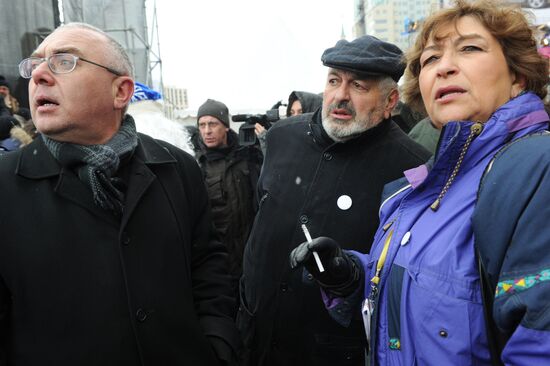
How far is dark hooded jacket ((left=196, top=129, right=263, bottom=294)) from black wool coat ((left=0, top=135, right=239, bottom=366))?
2.26m

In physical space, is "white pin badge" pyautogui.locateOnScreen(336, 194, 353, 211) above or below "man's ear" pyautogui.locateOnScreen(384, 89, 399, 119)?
below

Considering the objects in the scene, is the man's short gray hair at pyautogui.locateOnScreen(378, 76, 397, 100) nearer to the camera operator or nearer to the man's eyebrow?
the man's eyebrow

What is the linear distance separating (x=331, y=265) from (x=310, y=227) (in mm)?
581

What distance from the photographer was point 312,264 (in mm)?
1612

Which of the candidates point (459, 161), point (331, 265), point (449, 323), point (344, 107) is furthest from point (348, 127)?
point (449, 323)

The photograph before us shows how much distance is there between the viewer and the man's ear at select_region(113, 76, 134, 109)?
1.73m

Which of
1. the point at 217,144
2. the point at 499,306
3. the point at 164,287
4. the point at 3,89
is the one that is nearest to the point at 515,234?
the point at 499,306

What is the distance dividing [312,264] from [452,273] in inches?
23.8

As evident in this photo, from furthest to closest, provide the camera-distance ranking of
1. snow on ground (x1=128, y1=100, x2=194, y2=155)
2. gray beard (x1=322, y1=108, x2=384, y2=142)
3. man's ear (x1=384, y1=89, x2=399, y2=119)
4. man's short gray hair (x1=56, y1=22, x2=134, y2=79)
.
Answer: snow on ground (x1=128, y1=100, x2=194, y2=155) < man's ear (x1=384, y1=89, x2=399, y2=119) < gray beard (x1=322, y1=108, x2=384, y2=142) < man's short gray hair (x1=56, y1=22, x2=134, y2=79)

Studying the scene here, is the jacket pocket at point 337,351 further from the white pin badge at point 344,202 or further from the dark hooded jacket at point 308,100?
the dark hooded jacket at point 308,100

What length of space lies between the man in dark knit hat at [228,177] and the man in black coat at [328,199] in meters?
1.58

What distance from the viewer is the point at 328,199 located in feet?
7.13

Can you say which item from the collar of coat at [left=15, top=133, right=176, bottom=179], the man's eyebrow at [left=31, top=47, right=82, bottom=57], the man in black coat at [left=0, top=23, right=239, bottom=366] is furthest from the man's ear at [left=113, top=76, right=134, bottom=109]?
the collar of coat at [left=15, top=133, right=176, bottom=179]

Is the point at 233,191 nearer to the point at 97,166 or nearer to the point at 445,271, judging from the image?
the point at 97,166
